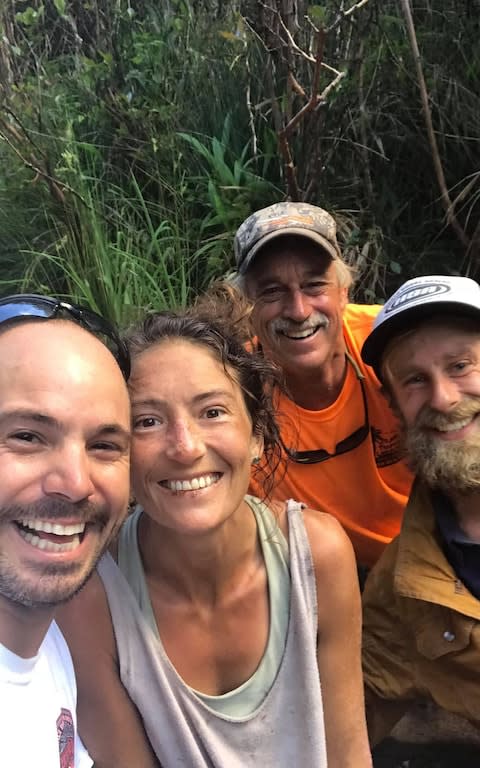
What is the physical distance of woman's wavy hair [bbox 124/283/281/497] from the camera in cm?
172

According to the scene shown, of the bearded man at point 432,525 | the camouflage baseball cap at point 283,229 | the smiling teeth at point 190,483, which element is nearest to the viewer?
the smiling teeth at point 190,483

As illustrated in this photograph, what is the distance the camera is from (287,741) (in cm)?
171

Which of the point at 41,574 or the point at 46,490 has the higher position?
the point at 46,490

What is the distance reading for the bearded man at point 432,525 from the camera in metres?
1.97

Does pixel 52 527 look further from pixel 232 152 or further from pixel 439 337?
pixel 232 152

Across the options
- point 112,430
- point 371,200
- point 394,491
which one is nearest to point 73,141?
point 371,200

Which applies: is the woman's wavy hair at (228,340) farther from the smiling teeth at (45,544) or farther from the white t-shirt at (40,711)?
the white t-shirt at (40,711)

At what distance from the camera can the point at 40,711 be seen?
130cm

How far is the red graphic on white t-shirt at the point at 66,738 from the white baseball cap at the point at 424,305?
1458mm

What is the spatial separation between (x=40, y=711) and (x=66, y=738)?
0.49 ft

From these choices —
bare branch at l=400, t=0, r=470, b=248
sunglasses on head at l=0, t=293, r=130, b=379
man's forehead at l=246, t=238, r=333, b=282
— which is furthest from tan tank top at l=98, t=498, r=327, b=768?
bare branch at l=400, t=0, r=470, b=248

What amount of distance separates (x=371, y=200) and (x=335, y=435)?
77.0 inches

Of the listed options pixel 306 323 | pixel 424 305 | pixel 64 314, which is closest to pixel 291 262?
pixel 306 323

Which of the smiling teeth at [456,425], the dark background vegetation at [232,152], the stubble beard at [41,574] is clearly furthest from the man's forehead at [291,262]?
the stubble beard at [41,574]
